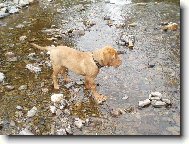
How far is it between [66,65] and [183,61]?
257 centimetres

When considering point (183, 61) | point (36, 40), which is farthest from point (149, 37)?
point (36, 40)

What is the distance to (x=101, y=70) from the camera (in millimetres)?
8125

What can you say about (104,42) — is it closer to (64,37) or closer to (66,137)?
(64,37)

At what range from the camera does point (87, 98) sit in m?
7.26

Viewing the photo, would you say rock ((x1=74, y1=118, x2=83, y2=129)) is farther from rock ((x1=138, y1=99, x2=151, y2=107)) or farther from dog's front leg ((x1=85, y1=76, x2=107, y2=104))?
rock ((x1=138, y1=99, x2=151, y2=107))

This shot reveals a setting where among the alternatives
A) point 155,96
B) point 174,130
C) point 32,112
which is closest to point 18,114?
point 32,112

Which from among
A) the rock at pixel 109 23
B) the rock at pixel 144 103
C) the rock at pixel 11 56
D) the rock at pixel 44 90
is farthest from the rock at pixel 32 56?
the rock at pixel 144 103

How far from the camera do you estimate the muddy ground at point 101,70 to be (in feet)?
21.4

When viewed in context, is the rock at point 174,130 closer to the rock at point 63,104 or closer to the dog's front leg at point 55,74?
the rock at point 63,104

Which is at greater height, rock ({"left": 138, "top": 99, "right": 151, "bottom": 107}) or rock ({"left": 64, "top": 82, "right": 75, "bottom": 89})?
rock ({"left": 64, "top": 82, "right": 75, "bottom": 89})

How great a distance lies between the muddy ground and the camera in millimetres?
6535

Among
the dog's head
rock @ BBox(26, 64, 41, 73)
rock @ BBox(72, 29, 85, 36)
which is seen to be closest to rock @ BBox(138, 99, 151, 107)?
the dog's head

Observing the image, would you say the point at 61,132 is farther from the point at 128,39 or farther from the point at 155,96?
the point at 128,39

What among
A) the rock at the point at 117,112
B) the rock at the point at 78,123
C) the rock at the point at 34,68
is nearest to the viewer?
the rock at the point at 78,123
